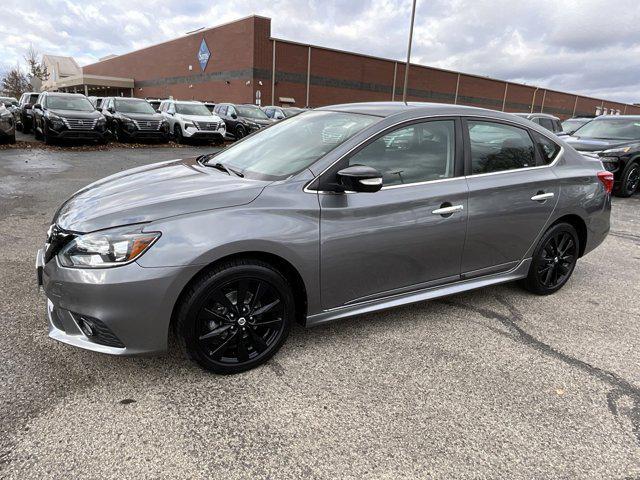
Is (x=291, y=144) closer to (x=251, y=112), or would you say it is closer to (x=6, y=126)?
(x=6, y=126)

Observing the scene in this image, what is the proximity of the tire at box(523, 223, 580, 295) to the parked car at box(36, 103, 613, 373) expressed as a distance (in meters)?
0.03

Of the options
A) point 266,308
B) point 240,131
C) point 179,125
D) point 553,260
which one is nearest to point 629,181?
point 553,260

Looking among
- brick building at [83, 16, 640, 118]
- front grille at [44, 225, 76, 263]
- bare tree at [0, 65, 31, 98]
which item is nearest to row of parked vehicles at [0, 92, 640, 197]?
front grille at [44, 225, 76, 263]

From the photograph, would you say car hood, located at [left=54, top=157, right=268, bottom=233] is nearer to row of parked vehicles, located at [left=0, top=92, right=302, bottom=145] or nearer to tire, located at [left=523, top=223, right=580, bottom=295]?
tire, located at [left=523, top=223, right=580, bottom=295]

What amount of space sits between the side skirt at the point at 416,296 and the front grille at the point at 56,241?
1474mm

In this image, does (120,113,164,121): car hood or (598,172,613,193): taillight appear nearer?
(598,172,613,193): taillight

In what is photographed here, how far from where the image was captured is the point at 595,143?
1023cm

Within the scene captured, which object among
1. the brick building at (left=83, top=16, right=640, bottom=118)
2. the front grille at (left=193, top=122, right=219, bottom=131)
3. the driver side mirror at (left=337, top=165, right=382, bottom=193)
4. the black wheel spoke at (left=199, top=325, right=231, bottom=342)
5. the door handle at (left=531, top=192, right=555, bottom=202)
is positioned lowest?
the black wheel spoke at (left=199, top=325, right=231, bottom=342)

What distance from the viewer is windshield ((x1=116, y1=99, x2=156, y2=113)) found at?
16.7 meters

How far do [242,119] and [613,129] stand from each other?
528 inches

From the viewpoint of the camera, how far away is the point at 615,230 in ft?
23.2

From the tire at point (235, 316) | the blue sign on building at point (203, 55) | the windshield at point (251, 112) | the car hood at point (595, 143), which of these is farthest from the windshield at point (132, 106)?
the blue sign on building at point (203, 55)

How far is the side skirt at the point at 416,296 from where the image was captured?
3.05 meters

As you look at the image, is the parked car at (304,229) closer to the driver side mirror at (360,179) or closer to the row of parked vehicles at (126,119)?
the driver side mirror at (360,179)
